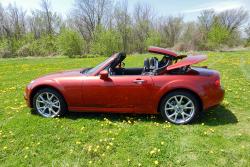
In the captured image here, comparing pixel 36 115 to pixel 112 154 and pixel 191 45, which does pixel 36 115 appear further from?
pixel 191 45

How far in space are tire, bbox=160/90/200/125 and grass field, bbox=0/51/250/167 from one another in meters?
0.18

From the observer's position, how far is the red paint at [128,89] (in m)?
4.97

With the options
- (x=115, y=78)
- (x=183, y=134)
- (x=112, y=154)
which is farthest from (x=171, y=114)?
(x=112, y=154)

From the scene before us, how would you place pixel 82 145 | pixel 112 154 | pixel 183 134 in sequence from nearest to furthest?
pixel 112 154 < pixel 82 145 < pixel 183 134

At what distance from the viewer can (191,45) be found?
50.7 metres

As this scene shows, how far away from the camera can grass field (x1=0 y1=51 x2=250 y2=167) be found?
12.3 feet

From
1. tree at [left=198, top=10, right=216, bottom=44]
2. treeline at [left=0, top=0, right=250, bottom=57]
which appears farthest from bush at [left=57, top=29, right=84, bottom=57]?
tree at [left=198, top=10, right=216, bottom=44]

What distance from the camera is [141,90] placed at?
505cm

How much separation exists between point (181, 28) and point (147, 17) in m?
8.40

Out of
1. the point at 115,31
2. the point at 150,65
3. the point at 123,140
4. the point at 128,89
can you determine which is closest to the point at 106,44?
the point at 115,31

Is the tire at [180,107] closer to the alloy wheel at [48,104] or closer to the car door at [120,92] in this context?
the car door at [120,92]

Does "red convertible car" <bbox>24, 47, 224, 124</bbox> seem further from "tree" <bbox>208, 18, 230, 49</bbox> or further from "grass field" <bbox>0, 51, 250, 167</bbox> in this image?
"tree" <bbox>208, 18, 230, 49</bbox>

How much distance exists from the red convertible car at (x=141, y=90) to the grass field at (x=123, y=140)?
284 mm

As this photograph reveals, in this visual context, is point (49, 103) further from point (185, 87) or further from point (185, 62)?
point (185, 62)
